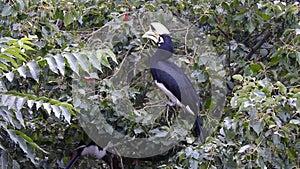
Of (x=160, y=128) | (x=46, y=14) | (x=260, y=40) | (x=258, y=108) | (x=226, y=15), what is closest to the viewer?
(x=258, y=108)

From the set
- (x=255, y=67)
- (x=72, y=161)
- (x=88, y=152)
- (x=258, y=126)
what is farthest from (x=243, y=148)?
(x=72, y=161)

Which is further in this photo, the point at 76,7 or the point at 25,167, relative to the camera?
the point at 76,7

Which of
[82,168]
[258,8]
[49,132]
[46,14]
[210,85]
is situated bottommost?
[82,168]

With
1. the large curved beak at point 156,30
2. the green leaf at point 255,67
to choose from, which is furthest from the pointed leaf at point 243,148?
the large curved beak at point 156,30

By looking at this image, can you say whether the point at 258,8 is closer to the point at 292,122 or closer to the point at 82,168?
the point at 292,122

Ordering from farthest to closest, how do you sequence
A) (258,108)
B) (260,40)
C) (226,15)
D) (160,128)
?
(260,40)
(226,15)
(160,128)
(258,108)

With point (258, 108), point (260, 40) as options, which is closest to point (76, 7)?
point (260, 40)

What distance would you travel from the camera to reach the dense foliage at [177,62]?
78.2 inches

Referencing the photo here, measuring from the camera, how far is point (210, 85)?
9.33 feet

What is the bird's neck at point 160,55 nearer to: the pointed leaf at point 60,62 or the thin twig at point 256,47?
the thin twig at point 256,47

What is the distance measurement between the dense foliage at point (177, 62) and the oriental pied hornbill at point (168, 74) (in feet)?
0.20

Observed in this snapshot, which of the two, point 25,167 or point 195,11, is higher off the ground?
point 195,11

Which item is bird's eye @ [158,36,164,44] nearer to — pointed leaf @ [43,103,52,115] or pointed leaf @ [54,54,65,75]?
pointed leaf @ [54,54,65,75]

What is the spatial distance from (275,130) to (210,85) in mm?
911
